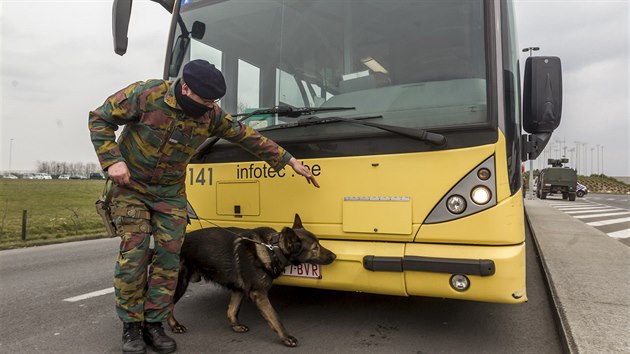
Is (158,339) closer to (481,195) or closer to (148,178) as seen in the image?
(148,178)

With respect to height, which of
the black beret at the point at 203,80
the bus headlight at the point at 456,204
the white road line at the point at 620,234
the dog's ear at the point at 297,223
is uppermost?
the black beret at the point at 203,80

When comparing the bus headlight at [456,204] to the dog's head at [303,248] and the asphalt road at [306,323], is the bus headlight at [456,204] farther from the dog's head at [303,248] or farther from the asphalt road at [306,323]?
the asphalt road at [306,323]

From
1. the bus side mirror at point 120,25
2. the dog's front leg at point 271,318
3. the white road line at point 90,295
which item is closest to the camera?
the dog's front leg at point 271,318

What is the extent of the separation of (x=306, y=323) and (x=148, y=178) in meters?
1.72

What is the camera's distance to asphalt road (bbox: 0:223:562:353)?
312 centimetres

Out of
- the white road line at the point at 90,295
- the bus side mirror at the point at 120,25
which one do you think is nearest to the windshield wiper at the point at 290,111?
the bus side mirror at the point at 120,25

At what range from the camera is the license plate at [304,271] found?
10.5 feet

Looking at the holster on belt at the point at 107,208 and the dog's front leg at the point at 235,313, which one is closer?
the holster on belt at the point at 107,208

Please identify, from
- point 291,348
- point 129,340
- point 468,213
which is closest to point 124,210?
point 129,340

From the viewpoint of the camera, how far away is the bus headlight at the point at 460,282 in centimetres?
280

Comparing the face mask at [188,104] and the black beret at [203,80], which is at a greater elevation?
the black beret at [203,80]

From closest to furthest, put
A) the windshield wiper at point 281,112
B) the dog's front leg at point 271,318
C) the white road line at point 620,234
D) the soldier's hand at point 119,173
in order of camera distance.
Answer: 1. the soldier's hand at point 119,173
2. the dog's front leg at point 271,318
3. the windshield wiper at point 281,112
4. the white road line at point 620,234

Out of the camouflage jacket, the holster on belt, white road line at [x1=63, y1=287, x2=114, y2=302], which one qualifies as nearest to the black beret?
the camouflage jacket

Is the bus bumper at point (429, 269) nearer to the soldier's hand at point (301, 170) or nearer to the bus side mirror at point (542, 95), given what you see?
the soldier's hand at point (301, 170)
